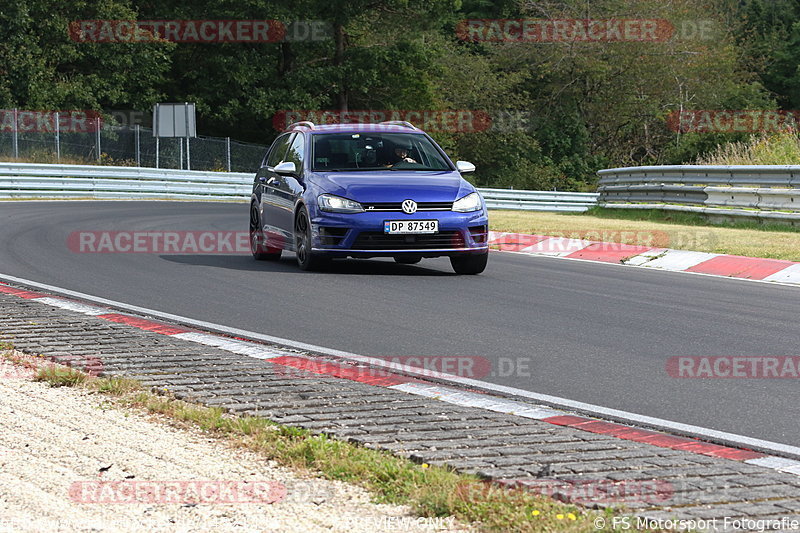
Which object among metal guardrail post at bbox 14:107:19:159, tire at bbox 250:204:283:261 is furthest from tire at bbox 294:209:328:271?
metal guardrail post at bbox 14:107:19:159

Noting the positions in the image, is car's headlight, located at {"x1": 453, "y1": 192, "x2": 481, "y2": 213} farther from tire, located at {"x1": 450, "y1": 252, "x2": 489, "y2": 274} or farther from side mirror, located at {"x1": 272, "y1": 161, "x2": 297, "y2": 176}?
side mirror, located at {"x1": 272, "y1": 161, "x2": 297, "y2": 176}

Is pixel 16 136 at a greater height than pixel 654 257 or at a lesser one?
greater

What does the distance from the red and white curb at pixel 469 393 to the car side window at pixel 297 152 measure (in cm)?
468

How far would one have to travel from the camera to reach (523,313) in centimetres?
1026

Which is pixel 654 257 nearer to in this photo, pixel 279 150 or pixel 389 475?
pixel 279 150

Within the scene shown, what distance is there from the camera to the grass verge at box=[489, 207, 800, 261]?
15289mm

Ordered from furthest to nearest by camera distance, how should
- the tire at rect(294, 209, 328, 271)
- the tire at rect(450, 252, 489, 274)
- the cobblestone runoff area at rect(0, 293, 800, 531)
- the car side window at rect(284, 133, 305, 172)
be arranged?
the car side window at rect(284, 133, 305, 172)
the tire at rect(450, 252, 489, 274)
the tire at rect(294, 209, 328, 271)
the cobblestone runoff area at rect(0, 293, 800, 531)

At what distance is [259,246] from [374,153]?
2.10 metres

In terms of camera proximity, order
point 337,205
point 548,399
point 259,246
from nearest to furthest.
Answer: point 548,399
point 337,205
point 259,246

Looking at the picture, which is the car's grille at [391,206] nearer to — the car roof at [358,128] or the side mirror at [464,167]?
the side mirror at [464,167]

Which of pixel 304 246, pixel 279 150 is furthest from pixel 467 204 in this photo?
pixel 279 150

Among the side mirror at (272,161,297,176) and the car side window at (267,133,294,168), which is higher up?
the car side window at (267,133,294,168)

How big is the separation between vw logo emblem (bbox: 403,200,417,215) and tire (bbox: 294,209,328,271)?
110 centimetres

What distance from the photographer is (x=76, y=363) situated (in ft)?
24.0
